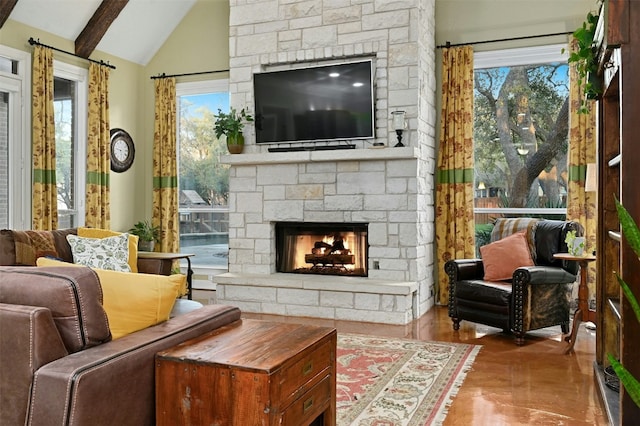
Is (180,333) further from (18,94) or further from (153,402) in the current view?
(18,94)

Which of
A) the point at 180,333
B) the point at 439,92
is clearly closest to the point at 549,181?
the point at 439,92

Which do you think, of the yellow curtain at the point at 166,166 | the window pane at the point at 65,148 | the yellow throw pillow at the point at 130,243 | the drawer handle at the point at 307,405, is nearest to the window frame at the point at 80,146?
the window pane at the point at 65,148

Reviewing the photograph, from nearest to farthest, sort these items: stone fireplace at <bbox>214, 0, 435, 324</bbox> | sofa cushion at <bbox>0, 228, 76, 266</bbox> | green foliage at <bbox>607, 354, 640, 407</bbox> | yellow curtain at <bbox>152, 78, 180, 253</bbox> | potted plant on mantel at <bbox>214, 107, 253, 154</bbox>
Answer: green foliage at <bbox>607, 354, 640, 407</bbox>, sofa cushion at <bbox>0, 228, 76, 266</bbox>, stone fireplace at <bbox>214, 0, 435, 324</bbox>, potted plant on mantel at <bbox>214, 107, 253, 154</bbox>, yellow curtain at <bbox>152, 78, 180, 253</bbox>

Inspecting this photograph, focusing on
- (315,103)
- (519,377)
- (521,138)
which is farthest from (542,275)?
(315,103)

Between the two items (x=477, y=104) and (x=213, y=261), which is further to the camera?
(x=213, y=261)

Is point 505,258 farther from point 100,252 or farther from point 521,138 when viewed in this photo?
point 100,252

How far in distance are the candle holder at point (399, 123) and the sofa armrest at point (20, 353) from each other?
12.8 feet

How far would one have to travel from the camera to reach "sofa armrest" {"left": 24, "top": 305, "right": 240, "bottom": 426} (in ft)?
5.06

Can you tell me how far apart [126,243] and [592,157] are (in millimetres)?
4241

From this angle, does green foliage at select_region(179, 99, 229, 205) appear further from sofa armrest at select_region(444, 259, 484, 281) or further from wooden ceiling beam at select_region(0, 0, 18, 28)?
sofa armrest at select_region(444, 259, 484, 281)

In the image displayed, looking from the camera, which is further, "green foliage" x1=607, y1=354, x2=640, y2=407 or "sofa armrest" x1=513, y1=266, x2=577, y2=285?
"sofa armrest" x1=513, y1=266, x2=577, y2=285

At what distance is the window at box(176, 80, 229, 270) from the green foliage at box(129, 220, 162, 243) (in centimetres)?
36

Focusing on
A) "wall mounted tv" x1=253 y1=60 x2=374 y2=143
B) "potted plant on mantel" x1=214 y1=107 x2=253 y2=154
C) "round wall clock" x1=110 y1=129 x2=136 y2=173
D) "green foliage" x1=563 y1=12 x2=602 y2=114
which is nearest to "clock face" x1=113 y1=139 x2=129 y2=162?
"round wall clock" x1=110 y1=129 x2=136 y2=173

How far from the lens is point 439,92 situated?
5.78m
